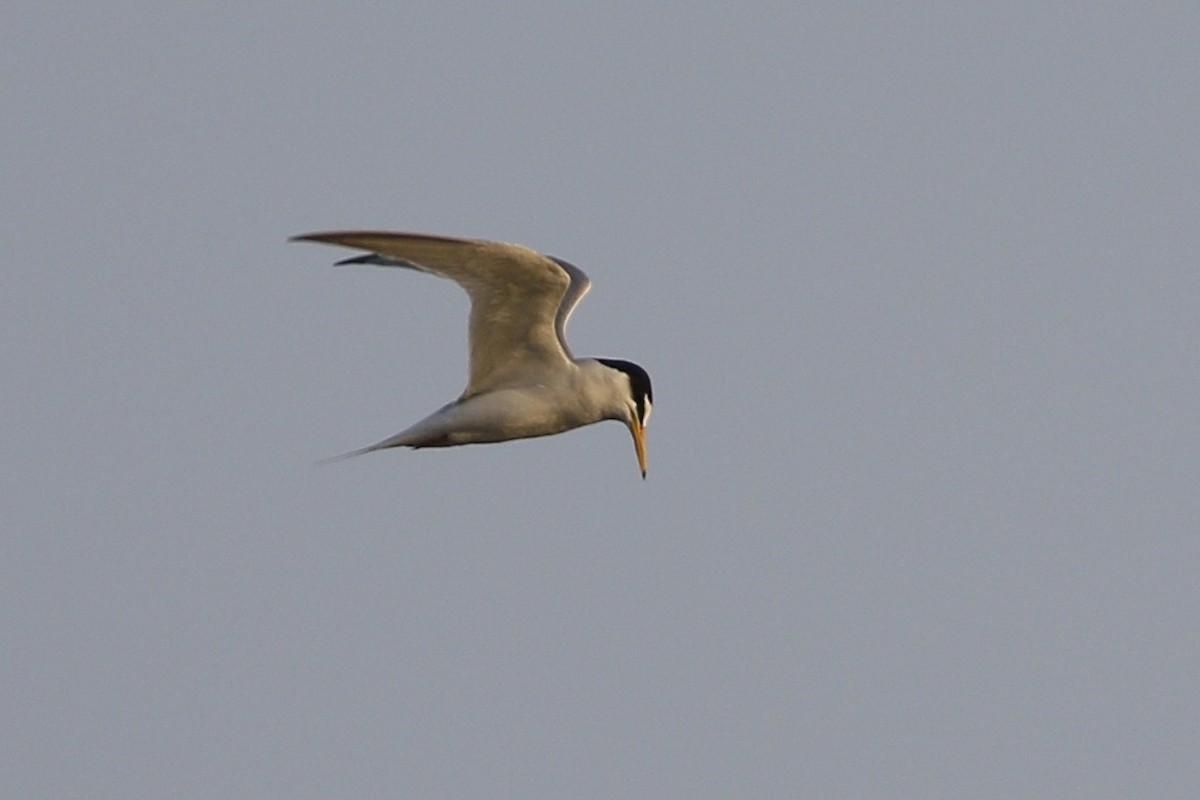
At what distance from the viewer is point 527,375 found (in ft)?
46.0

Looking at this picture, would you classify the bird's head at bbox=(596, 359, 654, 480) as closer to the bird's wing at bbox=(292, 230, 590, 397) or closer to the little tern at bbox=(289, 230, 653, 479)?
the little tern at bbox=(289, 230, 653, 479)

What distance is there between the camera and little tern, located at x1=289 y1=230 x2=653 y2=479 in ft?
43.7

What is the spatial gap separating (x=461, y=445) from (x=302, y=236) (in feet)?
12.5

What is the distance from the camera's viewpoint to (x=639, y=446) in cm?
1478

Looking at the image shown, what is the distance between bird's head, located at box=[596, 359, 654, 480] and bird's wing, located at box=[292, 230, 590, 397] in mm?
593

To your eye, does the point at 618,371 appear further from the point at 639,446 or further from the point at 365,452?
the point at 365,452

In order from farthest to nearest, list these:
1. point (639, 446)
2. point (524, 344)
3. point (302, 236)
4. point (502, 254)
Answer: point (639, 446) < point (524, 344) < point (502, 254) < point (302, 236)

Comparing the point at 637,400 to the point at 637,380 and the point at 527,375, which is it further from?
the point at 527,375

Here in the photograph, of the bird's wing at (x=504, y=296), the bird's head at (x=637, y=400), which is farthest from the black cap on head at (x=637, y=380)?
the bird's wing at (x=504, y=296)

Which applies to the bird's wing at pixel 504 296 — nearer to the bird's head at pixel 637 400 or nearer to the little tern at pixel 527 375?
the little tern at pixel 527 375

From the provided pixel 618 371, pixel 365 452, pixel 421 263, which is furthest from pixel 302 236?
pixel 618 371

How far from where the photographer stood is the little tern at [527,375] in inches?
524

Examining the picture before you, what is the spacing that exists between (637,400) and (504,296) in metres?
1.64

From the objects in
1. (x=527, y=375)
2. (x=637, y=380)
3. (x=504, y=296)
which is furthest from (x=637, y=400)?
(x=504, y=296)
